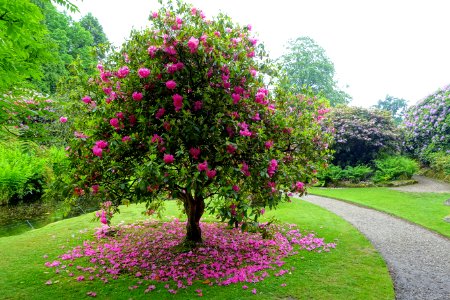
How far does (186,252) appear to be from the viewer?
710 cm

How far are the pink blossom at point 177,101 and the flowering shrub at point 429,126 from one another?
1948cm

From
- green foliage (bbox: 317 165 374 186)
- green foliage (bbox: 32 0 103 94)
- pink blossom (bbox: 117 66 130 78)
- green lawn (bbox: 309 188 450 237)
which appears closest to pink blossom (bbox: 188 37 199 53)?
pink blossom (bbox: 117 66 130 78)

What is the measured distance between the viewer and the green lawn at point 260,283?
5.20m

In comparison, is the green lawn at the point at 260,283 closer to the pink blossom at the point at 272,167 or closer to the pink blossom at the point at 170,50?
the pink blossom at the point at 272,167

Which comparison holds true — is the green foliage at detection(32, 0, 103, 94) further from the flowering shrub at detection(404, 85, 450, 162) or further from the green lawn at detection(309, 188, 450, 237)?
the flowering shrub at detection(404, 85, 450, 162)

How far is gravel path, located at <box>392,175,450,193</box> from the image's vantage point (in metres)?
15.1

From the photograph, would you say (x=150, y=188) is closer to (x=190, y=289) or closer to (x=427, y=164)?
(x=190, y=289)

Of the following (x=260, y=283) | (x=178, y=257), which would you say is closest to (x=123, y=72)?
(x=178, y=257)

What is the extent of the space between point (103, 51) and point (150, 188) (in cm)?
300

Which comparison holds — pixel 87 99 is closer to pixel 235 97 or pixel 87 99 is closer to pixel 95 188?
pixel 95 188

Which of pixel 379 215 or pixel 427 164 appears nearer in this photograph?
pixel 379 215

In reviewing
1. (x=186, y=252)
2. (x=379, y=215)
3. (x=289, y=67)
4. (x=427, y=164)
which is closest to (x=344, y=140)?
(x=427, y=164)

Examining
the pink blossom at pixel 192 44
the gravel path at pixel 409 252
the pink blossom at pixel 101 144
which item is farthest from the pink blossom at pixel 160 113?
the gravel path at pixel 409 252

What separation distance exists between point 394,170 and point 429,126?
19.1ft
